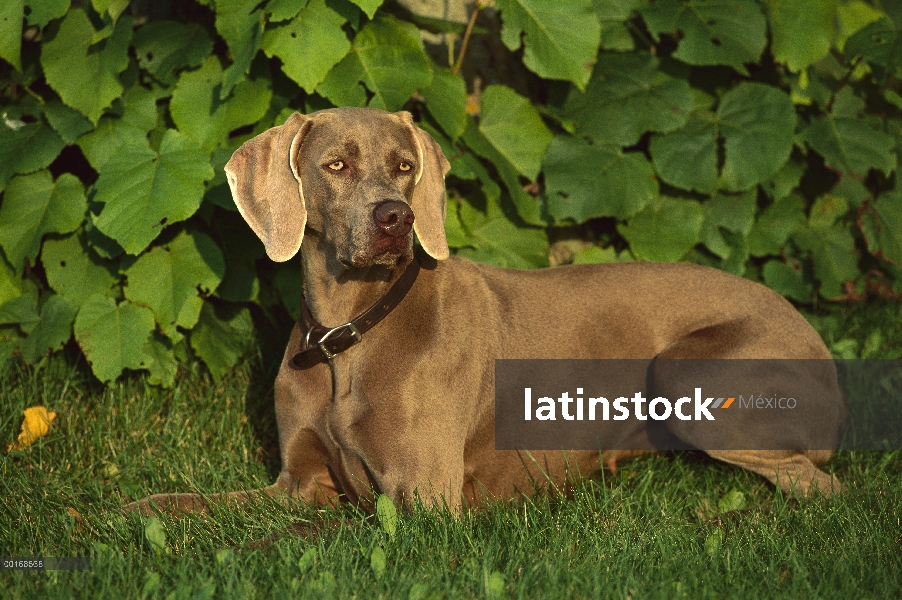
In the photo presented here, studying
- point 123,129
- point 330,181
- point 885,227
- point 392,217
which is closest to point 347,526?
point 392,217

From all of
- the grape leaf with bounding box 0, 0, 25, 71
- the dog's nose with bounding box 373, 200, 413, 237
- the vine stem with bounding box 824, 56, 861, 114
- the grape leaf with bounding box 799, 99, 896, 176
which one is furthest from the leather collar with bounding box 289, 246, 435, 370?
the vine stem with bounding box 824, 56, 861, 114

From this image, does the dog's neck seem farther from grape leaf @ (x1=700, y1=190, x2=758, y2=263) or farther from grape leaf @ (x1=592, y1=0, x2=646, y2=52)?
grape leaf @ (x1=700, y1=190, x2=758, y2=263)

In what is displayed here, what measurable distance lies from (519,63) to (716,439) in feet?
7.10

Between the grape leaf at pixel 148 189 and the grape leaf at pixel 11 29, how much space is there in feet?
1.63

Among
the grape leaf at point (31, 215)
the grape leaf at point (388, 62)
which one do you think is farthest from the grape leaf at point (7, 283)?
Result: the grape leaf at point (388, 62)

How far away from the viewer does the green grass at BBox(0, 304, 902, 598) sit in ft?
8.21

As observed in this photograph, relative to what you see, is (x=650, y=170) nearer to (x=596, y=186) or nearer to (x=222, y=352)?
(x=596, y=186)

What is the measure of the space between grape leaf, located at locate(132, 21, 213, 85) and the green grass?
1.20 meters

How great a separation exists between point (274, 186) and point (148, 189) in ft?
2.39

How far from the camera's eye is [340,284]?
3150mm

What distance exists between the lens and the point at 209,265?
3744 mm

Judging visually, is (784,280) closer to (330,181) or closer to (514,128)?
(514,128)

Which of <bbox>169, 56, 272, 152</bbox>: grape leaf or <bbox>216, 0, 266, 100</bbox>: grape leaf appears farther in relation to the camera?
<bbox>169, 56, 272, 152</bbox>: grape leaf

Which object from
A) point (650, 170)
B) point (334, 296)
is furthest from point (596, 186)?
point (334, 296)
